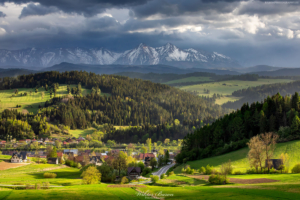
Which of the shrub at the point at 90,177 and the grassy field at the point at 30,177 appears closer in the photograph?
the grassy field at the point at 30,177

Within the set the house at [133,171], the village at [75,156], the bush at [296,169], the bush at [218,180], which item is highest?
the bush at [296,169]

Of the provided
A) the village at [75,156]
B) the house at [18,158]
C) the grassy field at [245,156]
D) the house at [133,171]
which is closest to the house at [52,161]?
the village at [75,156]

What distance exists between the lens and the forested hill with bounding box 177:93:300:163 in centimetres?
8306

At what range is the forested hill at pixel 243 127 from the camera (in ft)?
273

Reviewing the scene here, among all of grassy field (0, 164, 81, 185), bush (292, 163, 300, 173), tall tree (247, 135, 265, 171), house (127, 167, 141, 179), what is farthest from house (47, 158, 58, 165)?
bush (292, 163, 300, 173)

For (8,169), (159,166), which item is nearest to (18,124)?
(8,169)

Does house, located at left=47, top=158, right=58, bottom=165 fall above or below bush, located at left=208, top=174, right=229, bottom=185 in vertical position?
below

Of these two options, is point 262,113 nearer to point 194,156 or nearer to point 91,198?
point 194,156

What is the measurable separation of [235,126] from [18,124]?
150631 millimetres

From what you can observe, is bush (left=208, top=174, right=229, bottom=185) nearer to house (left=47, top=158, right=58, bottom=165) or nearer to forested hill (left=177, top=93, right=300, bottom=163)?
forested hill (left=177, top=93, right=300, bottom=163)

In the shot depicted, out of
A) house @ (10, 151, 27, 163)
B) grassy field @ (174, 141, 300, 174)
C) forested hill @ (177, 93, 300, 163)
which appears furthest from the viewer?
house @ (10, 151, 27, 163)

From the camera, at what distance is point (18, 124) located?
598ft

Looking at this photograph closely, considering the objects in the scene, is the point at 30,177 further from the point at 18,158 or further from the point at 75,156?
the point at 75,156

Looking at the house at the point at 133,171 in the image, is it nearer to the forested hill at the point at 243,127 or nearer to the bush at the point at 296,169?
the forested hill at the point at 243,127
